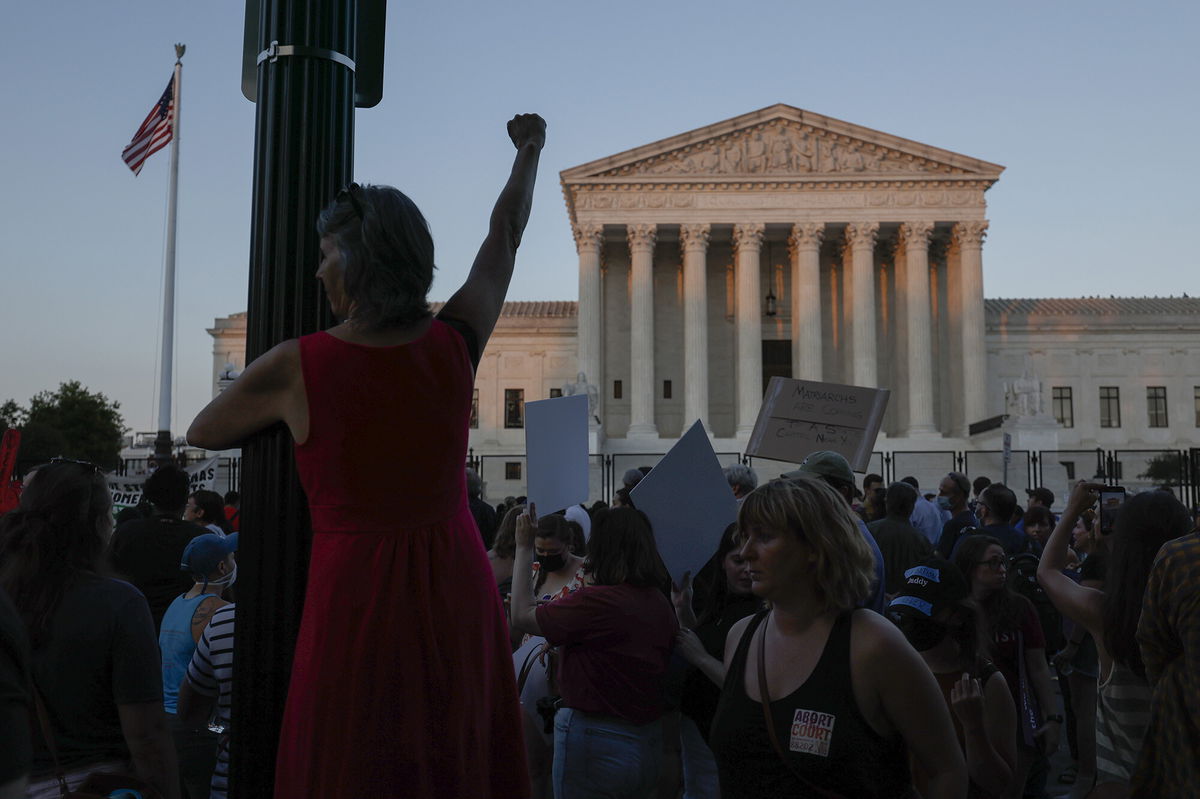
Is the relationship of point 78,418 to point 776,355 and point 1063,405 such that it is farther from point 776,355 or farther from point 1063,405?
point 1063,405

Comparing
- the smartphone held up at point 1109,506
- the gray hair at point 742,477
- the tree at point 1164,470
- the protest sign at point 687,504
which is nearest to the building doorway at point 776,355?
the tree at point 1164,470

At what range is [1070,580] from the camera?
4527 mm

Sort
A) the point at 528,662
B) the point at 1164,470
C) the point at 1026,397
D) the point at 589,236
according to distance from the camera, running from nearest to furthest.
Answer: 1. the point at 528,662
2. the point at 1026,397
3. the point at 1164,470
4. the point at 589,236

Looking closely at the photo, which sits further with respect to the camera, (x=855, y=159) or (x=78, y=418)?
(x=78, y=418)

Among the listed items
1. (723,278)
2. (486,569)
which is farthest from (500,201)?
(723,278)

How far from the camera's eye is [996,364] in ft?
161

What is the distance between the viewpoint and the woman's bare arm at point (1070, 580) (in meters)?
4.40

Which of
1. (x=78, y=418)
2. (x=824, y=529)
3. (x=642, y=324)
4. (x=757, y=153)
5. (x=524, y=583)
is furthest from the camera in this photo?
(x=78, y=418)

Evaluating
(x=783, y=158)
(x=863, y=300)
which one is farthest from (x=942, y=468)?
(x=783, y=158)

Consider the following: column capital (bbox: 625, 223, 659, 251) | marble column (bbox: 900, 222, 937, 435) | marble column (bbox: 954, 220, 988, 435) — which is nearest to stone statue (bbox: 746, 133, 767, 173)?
column capital (bbox: 625, 223, 659, 251)

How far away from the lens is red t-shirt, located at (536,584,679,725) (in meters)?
4.64

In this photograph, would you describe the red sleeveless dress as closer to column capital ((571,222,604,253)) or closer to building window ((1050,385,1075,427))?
column capital ((571,222,604,253))

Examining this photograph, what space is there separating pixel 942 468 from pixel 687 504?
35.8 meters

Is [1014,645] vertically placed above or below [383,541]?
below
